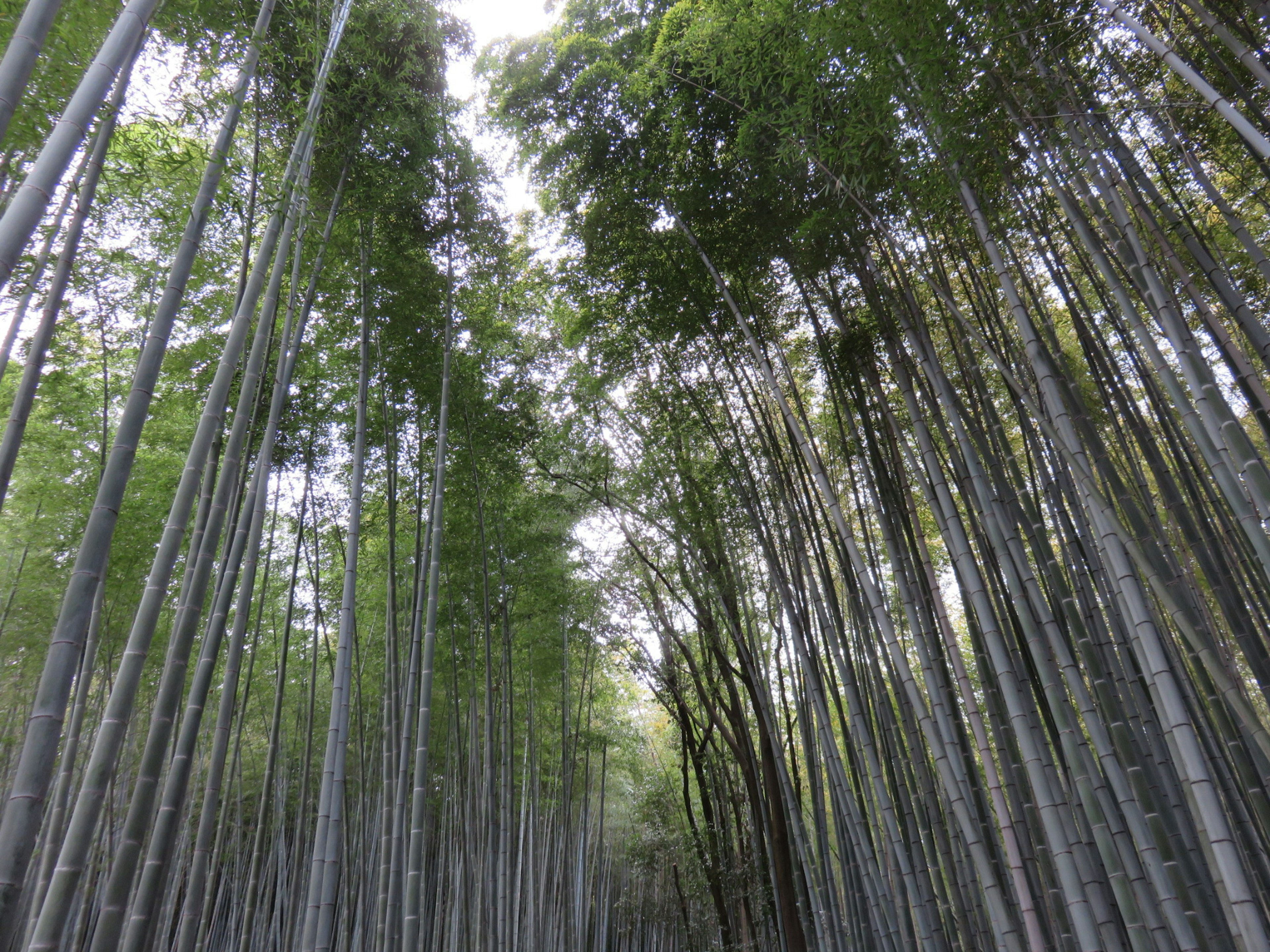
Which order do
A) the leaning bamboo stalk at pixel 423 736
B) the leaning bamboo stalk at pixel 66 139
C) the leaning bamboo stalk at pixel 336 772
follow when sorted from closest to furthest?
the leaning bamboo stalk at pixel 66 139, the leaning bamboo stalk at pixel 336 772, the leaning bamboo stalk at pixel 423 736

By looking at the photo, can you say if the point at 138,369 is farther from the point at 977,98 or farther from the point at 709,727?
the point at 709,727

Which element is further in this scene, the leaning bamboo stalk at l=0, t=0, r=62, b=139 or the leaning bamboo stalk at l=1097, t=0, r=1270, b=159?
the leaning bamboo stalk at l=1097, t=0, r=1270, b=159

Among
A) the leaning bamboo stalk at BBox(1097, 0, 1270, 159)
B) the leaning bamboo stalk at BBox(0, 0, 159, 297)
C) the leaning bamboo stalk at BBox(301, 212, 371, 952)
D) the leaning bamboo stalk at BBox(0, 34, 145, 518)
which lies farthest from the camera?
the leaning bamboo stalk at BBox(301, 212, 371, 952)

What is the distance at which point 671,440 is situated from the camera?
17.1 feet

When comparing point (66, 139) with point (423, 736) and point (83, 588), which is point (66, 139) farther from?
point (423, 736)

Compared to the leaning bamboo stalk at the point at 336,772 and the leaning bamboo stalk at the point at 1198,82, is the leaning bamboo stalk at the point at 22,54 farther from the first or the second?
the leaning bamboo stalk at the point at 1198,82

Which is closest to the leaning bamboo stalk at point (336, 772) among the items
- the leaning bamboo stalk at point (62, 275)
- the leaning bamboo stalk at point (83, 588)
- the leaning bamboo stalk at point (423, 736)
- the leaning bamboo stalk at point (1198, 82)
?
the leaning bamboo stalk at point (423, 736)

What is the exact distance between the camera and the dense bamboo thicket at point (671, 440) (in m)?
2.00

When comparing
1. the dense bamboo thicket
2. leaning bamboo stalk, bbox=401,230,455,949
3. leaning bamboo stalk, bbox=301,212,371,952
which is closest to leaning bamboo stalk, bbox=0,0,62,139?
the dense bamboo thicket

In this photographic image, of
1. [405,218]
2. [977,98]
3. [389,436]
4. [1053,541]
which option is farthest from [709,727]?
[977,98]

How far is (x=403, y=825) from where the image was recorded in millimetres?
3068

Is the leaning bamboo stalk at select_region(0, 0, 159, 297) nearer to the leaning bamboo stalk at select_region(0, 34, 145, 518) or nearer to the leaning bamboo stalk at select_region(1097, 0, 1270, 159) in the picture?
the leaning bamboo stalk at select_region(0, 34, 145, 518)

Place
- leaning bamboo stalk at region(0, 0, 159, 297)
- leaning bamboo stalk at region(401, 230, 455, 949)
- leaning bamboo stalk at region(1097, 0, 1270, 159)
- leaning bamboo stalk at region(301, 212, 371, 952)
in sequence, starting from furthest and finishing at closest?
1. leaning bamboo stalk at region(401, 230, 455, 949)
2. leaning bamboo stalk at region(301, 212, 371, 952)
3. leaning bamboo stalk at region(1097, 0, 1270, 159)
4. leaning bamboo stalk at region(0, 0, 159, 297)

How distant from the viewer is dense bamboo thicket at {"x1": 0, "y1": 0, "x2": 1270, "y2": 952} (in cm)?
Result: 200
